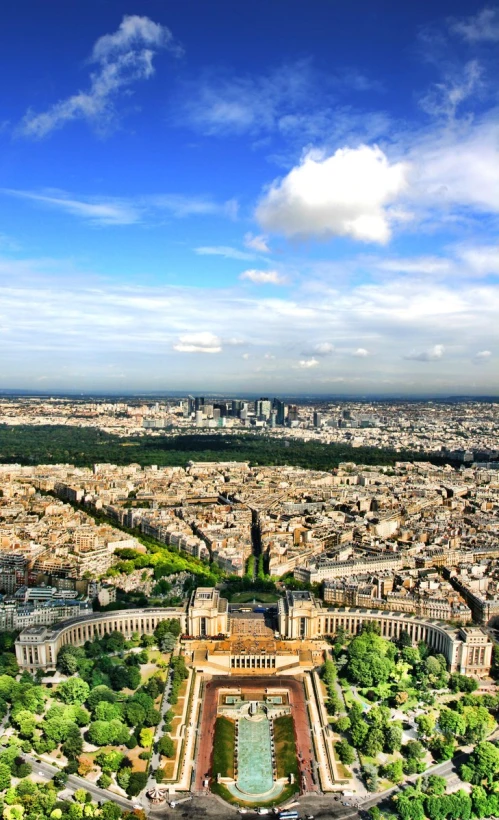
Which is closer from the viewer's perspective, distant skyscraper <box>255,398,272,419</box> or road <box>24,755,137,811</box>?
road <box>24,755,137,811</box>

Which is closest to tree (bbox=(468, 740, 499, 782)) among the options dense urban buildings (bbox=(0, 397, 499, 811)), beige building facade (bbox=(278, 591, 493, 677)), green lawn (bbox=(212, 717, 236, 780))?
dense urban buildings (bbox=(0, 397, 499, 811))

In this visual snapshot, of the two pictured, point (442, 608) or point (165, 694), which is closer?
point (165, 694)

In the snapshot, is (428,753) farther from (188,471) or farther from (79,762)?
(188,471)

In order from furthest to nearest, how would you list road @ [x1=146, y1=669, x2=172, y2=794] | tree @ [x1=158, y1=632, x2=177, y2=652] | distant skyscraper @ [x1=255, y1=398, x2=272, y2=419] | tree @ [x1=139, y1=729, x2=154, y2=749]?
distant skyscraper @ [x1=255, y1=398, x2=272, y2=419] → tree @ [x1=158, y1=632, x2=177, y2=652] → tree @ [x1=139, y1=729, x2=154, y2=749] → road @ [x1=146, y1=669, x2=172, y2=794]

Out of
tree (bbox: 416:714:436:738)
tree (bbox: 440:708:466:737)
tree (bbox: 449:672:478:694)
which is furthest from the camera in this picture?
tree (bbox: 449:672:478:694)

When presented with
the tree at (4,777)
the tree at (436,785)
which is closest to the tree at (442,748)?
the tree at (436,785)

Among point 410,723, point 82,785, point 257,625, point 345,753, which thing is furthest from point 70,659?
point 410,723

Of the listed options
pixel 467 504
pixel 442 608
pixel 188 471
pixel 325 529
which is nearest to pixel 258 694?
pixel 442 608

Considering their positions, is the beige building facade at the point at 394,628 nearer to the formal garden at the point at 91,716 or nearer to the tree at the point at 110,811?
the formal garden at the point at 91,716

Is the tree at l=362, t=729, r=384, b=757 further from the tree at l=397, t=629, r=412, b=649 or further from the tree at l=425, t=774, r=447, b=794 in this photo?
the tree at l=397, t=629, r=412, b=649
